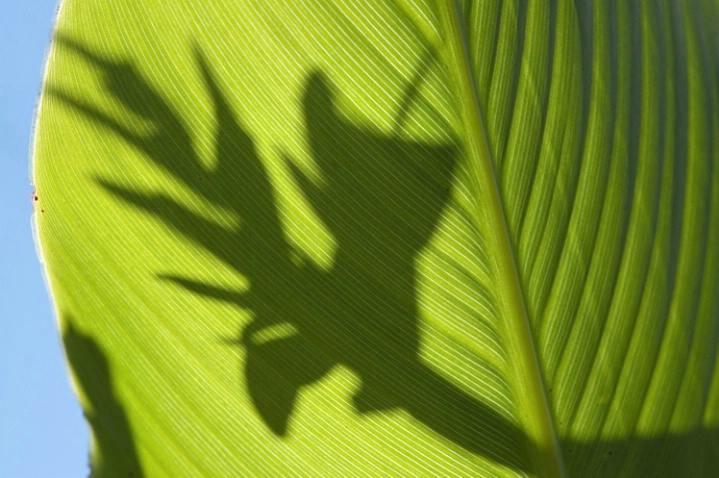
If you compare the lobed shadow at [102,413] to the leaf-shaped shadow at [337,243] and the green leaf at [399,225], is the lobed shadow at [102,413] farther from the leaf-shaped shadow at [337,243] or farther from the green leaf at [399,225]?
the leaf-shaped shadow at [337,243]

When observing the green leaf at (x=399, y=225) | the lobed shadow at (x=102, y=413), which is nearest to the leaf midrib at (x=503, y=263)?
the green leaf at (x=399, y=225)

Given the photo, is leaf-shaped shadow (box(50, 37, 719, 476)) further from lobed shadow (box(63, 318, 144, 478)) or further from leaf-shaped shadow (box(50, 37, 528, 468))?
lobed shadow (box(63, 318, 144, 478))

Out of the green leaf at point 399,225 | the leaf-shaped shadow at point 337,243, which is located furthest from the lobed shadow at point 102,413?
the leaf-shaped shadow at point 337,243

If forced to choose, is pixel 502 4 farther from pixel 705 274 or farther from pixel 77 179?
pixel 77 179

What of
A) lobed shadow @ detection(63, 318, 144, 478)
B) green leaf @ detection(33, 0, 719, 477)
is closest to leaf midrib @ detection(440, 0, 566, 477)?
green leaf @ detection(33, 0, 719, 477)

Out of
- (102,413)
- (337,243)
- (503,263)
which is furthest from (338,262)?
(102,413)

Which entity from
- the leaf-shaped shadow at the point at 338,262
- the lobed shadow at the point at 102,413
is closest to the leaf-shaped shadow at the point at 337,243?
the leaf-shaped shadow at the point at 338,262

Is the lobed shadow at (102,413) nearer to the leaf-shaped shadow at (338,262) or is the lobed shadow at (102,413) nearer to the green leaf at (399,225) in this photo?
the green leaf at (399,225)
